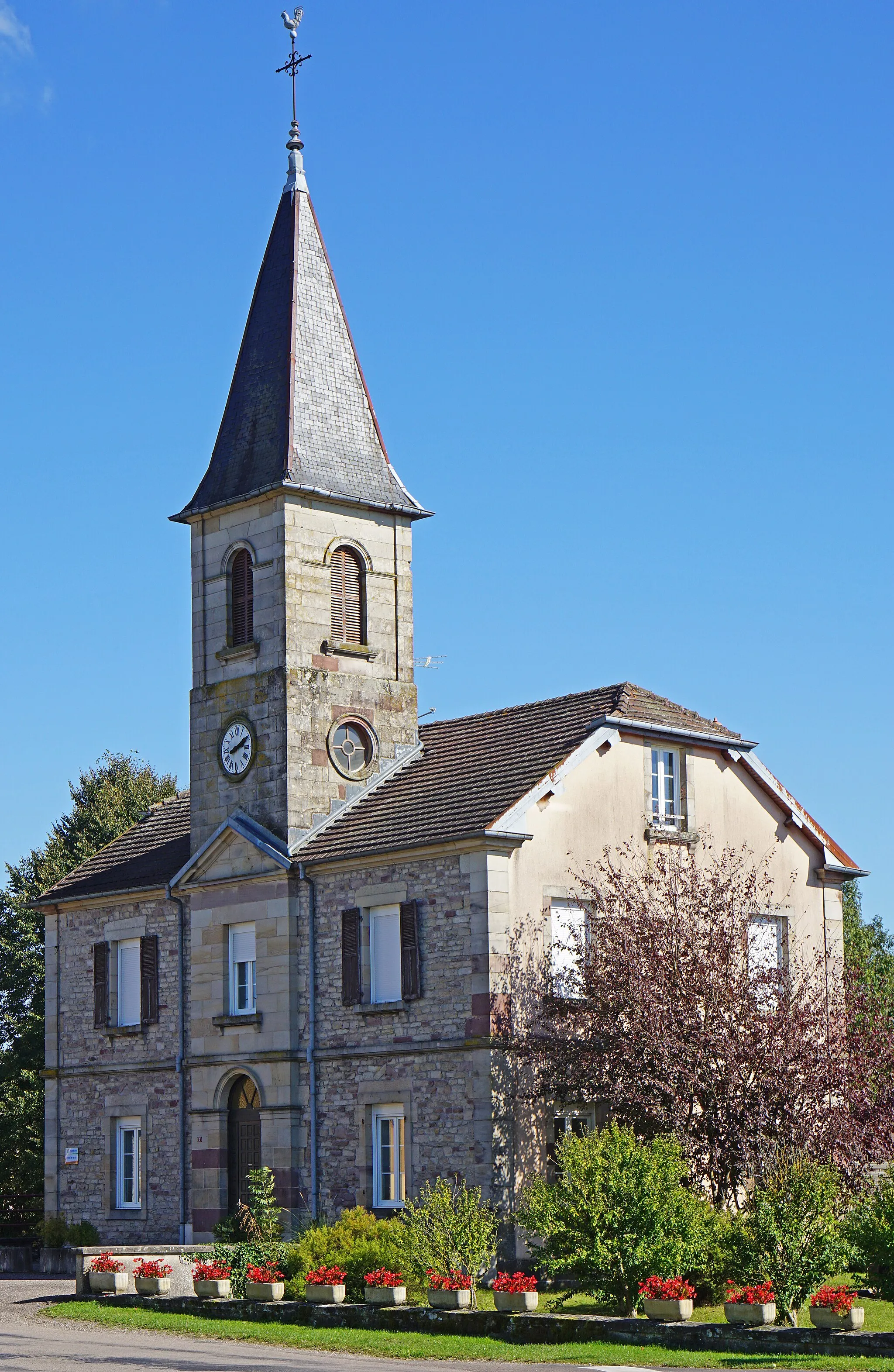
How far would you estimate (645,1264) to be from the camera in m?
20.2

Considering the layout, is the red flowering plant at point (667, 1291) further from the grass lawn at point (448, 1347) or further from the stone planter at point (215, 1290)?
the stone planter at point (215, 1290)

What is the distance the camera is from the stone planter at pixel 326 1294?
21.7m

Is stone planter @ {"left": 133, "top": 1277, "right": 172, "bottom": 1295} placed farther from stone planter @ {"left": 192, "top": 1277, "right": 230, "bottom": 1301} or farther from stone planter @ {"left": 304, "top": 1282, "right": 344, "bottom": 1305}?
stone planter @ {"left": 304, "top": 1282, "right": 344, "bottom": 1305}

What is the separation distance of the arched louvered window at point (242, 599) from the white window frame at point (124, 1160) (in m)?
8.68

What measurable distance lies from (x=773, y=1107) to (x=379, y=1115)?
6371mm

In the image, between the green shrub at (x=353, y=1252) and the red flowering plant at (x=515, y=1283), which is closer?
the red flowering plant at (x=515, y=1283)

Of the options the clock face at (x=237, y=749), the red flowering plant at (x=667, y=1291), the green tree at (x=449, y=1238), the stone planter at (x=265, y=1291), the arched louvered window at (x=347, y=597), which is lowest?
the stone planter at (x=265, y=1291)

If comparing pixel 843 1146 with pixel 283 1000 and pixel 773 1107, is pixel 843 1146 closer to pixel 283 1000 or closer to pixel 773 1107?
pixel 773 1107

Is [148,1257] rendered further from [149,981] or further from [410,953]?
[149,981]

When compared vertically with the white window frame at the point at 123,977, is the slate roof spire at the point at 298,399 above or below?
above

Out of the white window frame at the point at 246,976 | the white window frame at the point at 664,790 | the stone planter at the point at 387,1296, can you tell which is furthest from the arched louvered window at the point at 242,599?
the stone planter at the point at 387,1296

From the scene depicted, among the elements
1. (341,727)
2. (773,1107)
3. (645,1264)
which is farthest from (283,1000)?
(645,1264)

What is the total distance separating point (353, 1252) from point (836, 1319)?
22.8ft

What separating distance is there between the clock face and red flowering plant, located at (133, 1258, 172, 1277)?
9162mm
